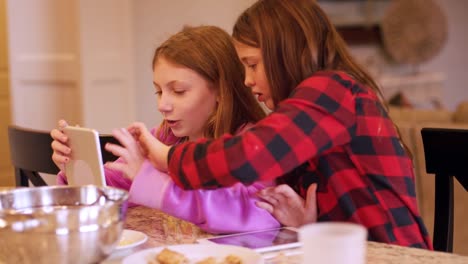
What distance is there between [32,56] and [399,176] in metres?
2.61

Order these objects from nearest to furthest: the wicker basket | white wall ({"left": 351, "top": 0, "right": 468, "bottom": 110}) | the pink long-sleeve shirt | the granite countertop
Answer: the granite countertop < the pink long-sleeve shirt < the wicker basket < white wall ({"left": 351, "top": 0, "right": 468, "bottom": 110})

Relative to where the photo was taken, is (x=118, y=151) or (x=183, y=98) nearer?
(x=118, y=151)

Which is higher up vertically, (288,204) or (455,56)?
(288,204)

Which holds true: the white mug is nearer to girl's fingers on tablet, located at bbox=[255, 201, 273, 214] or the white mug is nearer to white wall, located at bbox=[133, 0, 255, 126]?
girl's fingers on tablet, located at bbox=[255, 201, 273, 214]

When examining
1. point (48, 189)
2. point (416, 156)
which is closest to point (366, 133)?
point (48, 189)

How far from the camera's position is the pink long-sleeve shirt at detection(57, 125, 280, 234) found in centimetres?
127

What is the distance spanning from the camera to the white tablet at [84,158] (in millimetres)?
1249

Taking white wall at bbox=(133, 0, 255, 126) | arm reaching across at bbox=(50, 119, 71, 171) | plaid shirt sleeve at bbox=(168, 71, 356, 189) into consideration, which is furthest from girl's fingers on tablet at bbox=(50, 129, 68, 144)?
white wall at bbox=(133, 0, 255, 126)

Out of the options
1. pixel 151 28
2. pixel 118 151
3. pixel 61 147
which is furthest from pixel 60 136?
pixel 151 28

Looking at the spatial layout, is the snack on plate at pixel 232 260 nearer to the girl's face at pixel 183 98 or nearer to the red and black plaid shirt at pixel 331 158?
the red and black plaid shirt at pixel 331 158

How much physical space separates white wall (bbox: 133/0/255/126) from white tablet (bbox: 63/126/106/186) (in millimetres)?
2475

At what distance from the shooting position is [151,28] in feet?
12.9

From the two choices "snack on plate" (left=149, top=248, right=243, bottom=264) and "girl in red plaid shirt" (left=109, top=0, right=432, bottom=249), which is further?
"girl in red plaid shirt" (left=109, top=0, right=432, bottom=249)

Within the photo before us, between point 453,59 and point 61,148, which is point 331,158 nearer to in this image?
point 61,148
